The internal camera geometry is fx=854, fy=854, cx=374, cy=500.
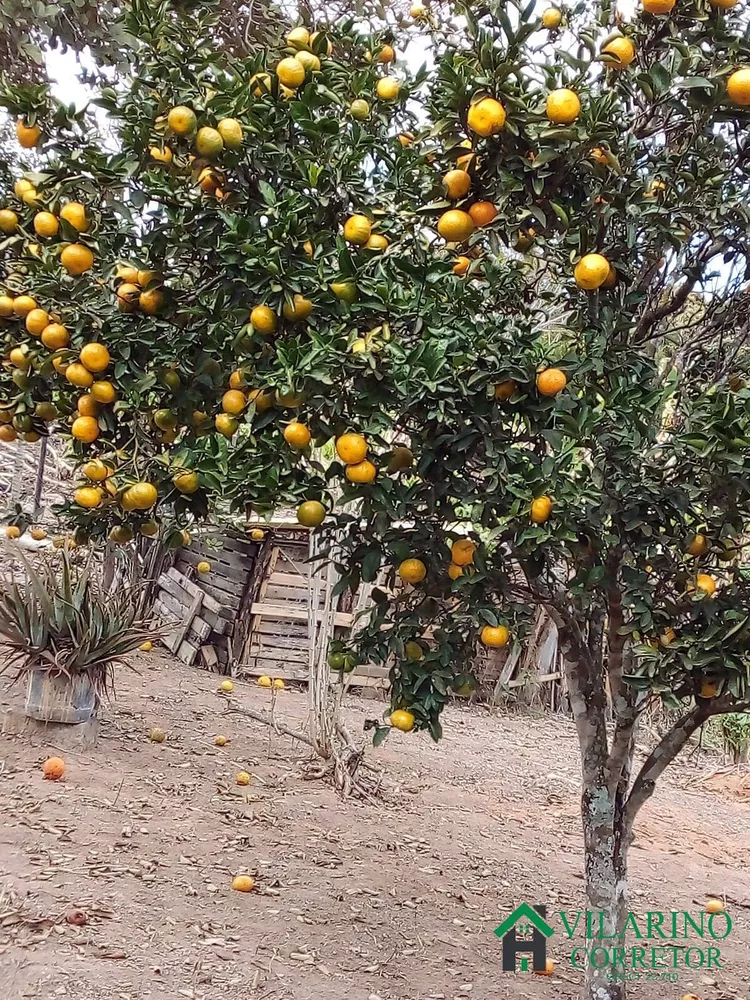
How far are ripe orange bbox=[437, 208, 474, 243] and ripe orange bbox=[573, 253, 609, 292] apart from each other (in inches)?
12.0

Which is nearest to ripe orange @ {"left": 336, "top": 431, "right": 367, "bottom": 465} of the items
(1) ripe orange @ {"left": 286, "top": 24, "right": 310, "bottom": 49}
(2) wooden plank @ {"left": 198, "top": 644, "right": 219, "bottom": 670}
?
(1) ripe orange @ {"left": 286, "top": 24, "right": 310, "bottom": 49}

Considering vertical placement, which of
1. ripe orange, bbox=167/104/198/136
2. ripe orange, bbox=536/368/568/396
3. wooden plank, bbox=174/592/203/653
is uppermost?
ripe orange, bbox=167/104/198/136

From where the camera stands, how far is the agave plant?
5.02 meters

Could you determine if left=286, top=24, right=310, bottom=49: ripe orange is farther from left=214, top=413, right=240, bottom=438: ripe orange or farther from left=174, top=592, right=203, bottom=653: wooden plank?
left=174, top=592, right=203, bottom=653: wooden plank

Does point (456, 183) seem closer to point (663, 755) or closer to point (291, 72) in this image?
point (291, 72)

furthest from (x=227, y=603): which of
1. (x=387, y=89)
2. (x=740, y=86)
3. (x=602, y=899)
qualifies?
(x=740, y=86)

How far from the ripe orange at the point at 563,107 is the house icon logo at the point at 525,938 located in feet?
10.2

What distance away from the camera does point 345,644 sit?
106 inches

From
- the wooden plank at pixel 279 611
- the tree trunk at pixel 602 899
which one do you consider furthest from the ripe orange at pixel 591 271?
the wooden plank at pixel 279 611

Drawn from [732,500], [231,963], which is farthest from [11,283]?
[231,963]

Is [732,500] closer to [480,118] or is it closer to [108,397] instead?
[480,118]

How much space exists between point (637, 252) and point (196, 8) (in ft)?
5.28

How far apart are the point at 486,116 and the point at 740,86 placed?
1.96 ft

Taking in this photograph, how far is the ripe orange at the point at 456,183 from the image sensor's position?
7.33 feet
